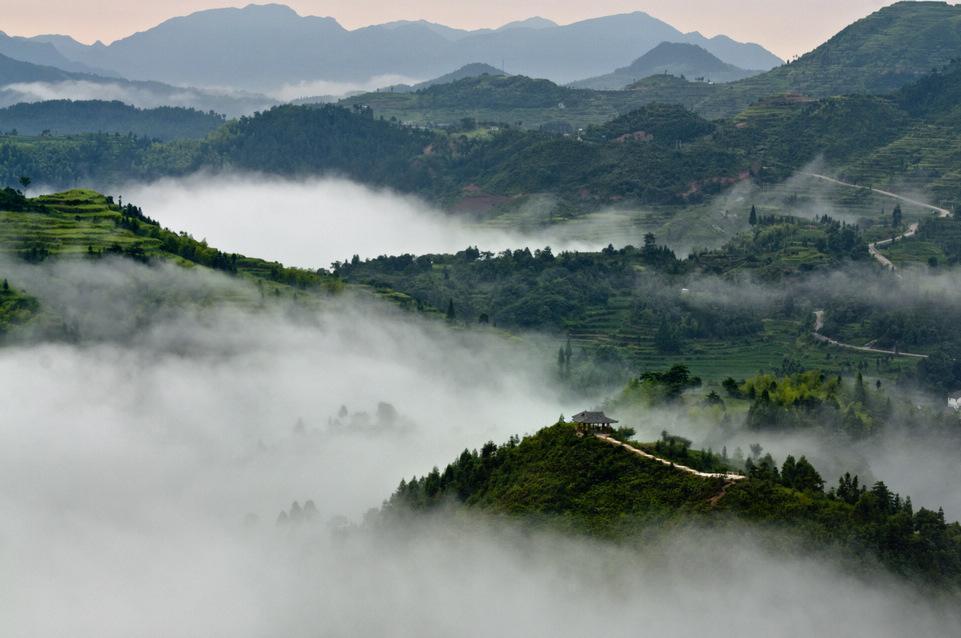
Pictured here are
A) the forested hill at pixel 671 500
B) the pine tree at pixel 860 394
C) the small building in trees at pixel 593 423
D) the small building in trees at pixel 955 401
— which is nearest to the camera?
the forested hill at pixel 671 500

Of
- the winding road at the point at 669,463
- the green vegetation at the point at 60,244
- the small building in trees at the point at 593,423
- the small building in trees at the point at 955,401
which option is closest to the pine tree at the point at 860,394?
the small building in trees at the point at 955,401

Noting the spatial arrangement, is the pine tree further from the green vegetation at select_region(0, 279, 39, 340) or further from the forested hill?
the green vegetation at select_region(0, 279, 39, 340)

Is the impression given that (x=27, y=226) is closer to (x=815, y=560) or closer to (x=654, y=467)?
(x=654, y=467)

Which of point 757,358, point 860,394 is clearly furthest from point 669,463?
point 757,358

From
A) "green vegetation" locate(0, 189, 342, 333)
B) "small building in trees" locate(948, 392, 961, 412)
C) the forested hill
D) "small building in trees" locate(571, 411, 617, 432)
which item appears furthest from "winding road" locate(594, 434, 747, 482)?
"green vegetation" locate(0, 189, 342, 333)

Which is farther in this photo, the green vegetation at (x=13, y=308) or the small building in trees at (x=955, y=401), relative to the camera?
the green vegetation at (x=13, y=308)

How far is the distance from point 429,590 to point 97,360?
8647 centimetres

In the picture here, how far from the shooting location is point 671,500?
297ft

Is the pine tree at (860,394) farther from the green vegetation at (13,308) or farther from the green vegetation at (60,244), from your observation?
the green vegetation at (13,308)

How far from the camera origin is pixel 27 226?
187 metres

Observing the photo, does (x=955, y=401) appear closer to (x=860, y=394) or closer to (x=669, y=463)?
(x=860, y=394)

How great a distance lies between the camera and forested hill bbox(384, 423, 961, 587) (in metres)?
82.0

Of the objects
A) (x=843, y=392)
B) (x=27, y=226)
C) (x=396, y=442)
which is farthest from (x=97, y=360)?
(x=843, y=392)

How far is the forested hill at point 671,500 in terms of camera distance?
8200 centimetres
